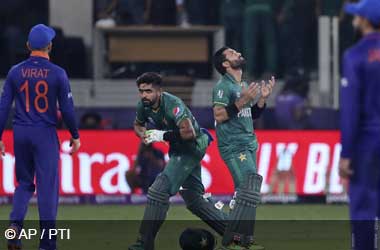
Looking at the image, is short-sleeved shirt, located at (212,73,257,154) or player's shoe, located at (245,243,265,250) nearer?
player's shoe, located at (245,243,265,250)

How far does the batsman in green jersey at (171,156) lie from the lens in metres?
12.4

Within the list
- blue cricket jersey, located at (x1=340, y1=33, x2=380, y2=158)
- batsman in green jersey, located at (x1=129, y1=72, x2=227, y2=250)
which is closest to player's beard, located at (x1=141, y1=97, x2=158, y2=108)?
batsman in green jersey, located at (x1=129, y1=72, x2=227, y2=250)

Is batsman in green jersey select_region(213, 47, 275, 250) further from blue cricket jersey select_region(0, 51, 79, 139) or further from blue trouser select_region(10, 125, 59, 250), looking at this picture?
blue trouser select_region(10, 125, 59, 250)

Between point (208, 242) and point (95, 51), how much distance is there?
35.8ft

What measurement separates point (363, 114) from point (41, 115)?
3724 mm

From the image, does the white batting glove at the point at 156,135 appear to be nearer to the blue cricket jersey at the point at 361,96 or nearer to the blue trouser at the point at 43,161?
the blue trouser at the point at 43,161

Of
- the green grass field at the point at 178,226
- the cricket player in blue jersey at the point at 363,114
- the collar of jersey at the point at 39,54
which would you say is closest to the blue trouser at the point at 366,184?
the cricket player in blue jersey at the point at 363,114

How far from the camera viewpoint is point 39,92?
1223 centimetres

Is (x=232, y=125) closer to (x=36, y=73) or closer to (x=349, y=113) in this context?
(x=36, y=73)

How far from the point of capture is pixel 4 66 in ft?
74.8

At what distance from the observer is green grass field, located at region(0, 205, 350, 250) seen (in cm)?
1355

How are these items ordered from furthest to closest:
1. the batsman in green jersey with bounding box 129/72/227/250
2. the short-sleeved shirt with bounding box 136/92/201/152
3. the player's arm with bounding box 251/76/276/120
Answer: the player's arm with bounding box 251/76/276/120
the short-sleeved shirt with bounding box 136/92/201/152
the batsman in green jersey with bounding box 129/72/227/250

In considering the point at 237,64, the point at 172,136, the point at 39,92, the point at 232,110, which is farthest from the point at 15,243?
the point at 237,64

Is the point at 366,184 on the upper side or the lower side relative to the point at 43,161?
lower
